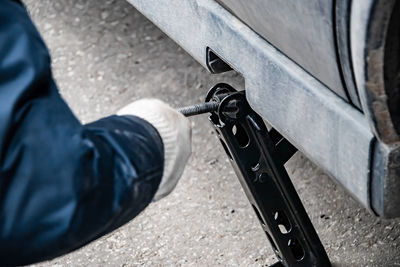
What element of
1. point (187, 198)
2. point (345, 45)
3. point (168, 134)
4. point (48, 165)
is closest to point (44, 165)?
point (48, 165)

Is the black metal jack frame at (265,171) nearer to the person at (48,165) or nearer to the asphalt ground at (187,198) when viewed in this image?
the asphalt ground at (187,198)

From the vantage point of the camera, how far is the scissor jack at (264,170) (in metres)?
2.08

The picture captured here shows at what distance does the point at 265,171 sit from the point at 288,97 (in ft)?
Result: 1.30

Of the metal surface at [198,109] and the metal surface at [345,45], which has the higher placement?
the metal surface at [345,45]

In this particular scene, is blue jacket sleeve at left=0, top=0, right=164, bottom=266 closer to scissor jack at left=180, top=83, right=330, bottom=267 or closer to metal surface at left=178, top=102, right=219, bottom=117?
metal surface at left=178, top=102, right=219, bottom=117

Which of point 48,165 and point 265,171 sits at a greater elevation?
point 48,165

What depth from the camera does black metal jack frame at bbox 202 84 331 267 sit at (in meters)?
A: 2.08

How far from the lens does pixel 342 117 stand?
Answer: 1.58 m

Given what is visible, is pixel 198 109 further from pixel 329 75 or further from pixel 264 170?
pixel 329 75

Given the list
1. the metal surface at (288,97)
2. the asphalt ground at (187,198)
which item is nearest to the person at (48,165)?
the metal surface at (288,97)

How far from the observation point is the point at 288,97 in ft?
5.81

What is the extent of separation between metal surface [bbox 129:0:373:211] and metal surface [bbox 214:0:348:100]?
31mm

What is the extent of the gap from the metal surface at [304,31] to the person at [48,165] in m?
0.41

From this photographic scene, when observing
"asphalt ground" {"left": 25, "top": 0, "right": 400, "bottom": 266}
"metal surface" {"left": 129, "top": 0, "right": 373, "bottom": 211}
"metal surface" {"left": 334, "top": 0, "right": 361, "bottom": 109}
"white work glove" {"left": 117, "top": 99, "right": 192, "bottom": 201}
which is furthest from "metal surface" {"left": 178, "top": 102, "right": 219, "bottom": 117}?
"asphalt ground" {"left": 25, "top": 0, "right": 400, "bottom": 266}
